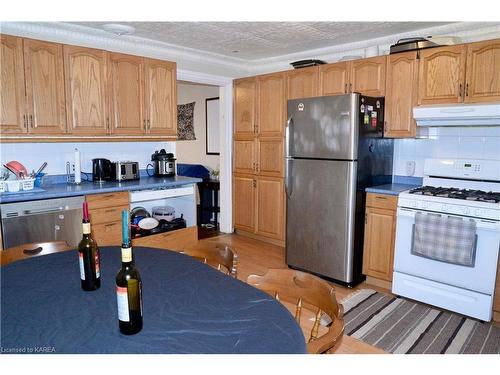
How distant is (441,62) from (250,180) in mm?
2505

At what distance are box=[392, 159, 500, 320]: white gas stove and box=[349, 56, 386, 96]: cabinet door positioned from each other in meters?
0.88

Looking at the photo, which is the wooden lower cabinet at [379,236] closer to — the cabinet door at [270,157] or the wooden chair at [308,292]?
the cabinet door at [270,157]

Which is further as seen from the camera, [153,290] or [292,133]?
[292,133]

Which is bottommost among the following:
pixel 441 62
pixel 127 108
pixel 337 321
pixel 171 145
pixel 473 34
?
pixel 337 321

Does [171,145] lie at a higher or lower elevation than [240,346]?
higher

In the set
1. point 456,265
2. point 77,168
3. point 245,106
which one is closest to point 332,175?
point 456,265

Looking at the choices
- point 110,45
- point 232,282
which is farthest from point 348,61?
point 232,282

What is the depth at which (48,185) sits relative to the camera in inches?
129

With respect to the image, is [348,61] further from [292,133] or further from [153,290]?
[153,290]

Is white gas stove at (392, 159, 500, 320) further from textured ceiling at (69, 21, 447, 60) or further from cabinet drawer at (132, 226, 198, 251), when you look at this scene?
cabinet drawer at (132, 226, 198, 251)

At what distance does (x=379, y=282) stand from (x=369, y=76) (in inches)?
77.0

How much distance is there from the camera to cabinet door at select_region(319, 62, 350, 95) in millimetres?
3621

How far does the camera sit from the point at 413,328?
2568 millimetres

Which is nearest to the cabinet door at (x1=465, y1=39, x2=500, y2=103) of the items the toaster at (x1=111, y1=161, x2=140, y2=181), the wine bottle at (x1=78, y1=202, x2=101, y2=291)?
the wine bottle at (x1=78, y1=202, x2=101, y2=291)
